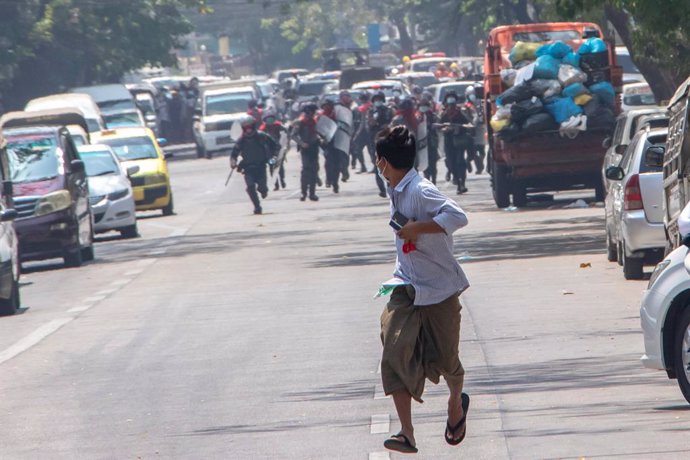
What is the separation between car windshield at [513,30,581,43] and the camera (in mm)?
30625

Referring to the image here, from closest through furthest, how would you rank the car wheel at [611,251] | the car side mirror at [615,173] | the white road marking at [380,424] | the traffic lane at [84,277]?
the white road marking at [380,424]
the traffic lane at [84,277]
the car side mirror at [615,173]
the car wheel at [611,251]

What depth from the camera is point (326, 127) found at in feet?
116

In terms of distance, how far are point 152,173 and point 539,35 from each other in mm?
7639

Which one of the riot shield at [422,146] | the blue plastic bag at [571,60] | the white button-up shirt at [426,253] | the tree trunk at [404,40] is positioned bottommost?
the tree trunk at [404,40]

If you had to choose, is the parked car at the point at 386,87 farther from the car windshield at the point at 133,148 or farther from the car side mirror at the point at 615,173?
the car side mirror at the point at 615,173

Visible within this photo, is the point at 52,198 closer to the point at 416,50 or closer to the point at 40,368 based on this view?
the point at 40,368

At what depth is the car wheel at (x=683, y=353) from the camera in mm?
9664

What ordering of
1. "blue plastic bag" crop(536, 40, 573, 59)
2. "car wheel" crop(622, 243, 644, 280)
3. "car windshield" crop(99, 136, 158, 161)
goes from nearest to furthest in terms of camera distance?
"car wheel" crop(622, 243, 644, 280), "blue plastic bag" crop(536, 40, 573, 59), "car windshield" crop(99, 136, 158, 161)

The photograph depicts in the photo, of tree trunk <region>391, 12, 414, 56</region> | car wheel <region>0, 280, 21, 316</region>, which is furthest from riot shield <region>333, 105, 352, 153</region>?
tree trunk <region>391, 12, 414, 56</region>

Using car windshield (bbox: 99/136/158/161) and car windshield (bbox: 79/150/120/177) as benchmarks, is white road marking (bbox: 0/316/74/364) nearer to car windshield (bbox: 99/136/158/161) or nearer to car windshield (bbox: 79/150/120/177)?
car windshield (bbox: 79/150/120/177)

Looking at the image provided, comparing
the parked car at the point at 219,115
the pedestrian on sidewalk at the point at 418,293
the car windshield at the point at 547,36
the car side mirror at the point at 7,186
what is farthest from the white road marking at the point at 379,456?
the parked car at the point at 219,115

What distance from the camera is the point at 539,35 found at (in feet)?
101

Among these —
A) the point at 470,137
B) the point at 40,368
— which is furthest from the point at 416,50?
the point at 40,368

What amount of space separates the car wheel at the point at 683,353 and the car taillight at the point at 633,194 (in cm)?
715
